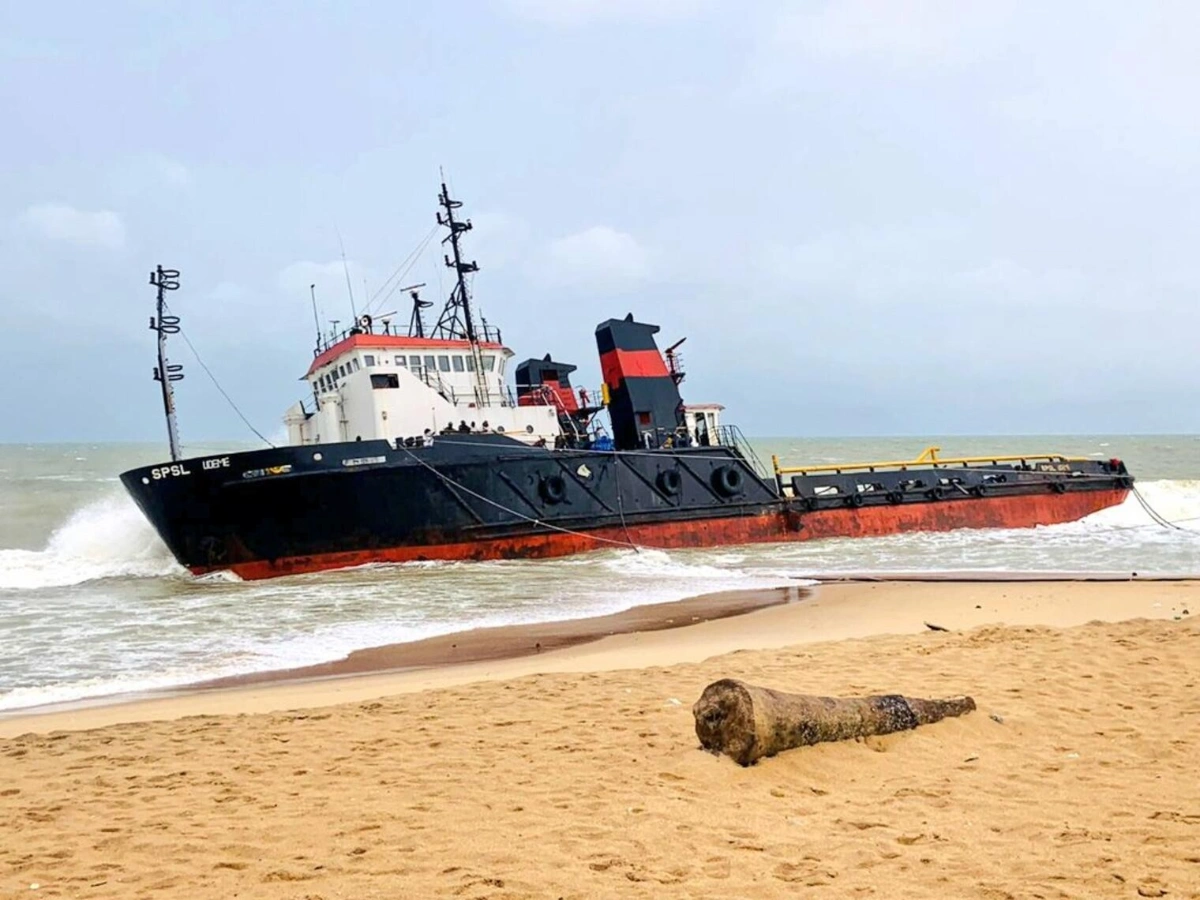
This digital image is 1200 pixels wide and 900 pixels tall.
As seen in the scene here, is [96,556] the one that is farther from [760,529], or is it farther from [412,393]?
[760,529]

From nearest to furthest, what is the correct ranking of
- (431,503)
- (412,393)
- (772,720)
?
1. (772,720)
2. (431,503)
3. (412,393)

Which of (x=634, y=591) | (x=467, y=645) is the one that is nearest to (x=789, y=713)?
(x=467, y=645)

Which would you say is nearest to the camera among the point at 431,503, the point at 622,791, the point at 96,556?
the point at 622,791

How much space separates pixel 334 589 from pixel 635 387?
786 centimetres

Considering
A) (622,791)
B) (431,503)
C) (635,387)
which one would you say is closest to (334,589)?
(431,503)

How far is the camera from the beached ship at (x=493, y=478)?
598 inches

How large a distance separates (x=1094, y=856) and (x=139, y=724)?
512 centimetres

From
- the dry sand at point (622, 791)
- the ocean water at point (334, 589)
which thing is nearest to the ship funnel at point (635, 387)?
the ocean water at point (334, 589)

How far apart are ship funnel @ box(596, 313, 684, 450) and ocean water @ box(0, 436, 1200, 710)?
282cm

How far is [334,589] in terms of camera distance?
13.1 m

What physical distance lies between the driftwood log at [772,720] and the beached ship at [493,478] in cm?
1158

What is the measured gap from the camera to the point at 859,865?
3.12 metres

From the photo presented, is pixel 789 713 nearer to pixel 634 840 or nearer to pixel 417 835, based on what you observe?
pixel 634 840

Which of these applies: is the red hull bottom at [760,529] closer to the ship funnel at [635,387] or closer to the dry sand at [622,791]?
the ship funnel at [635,387]
